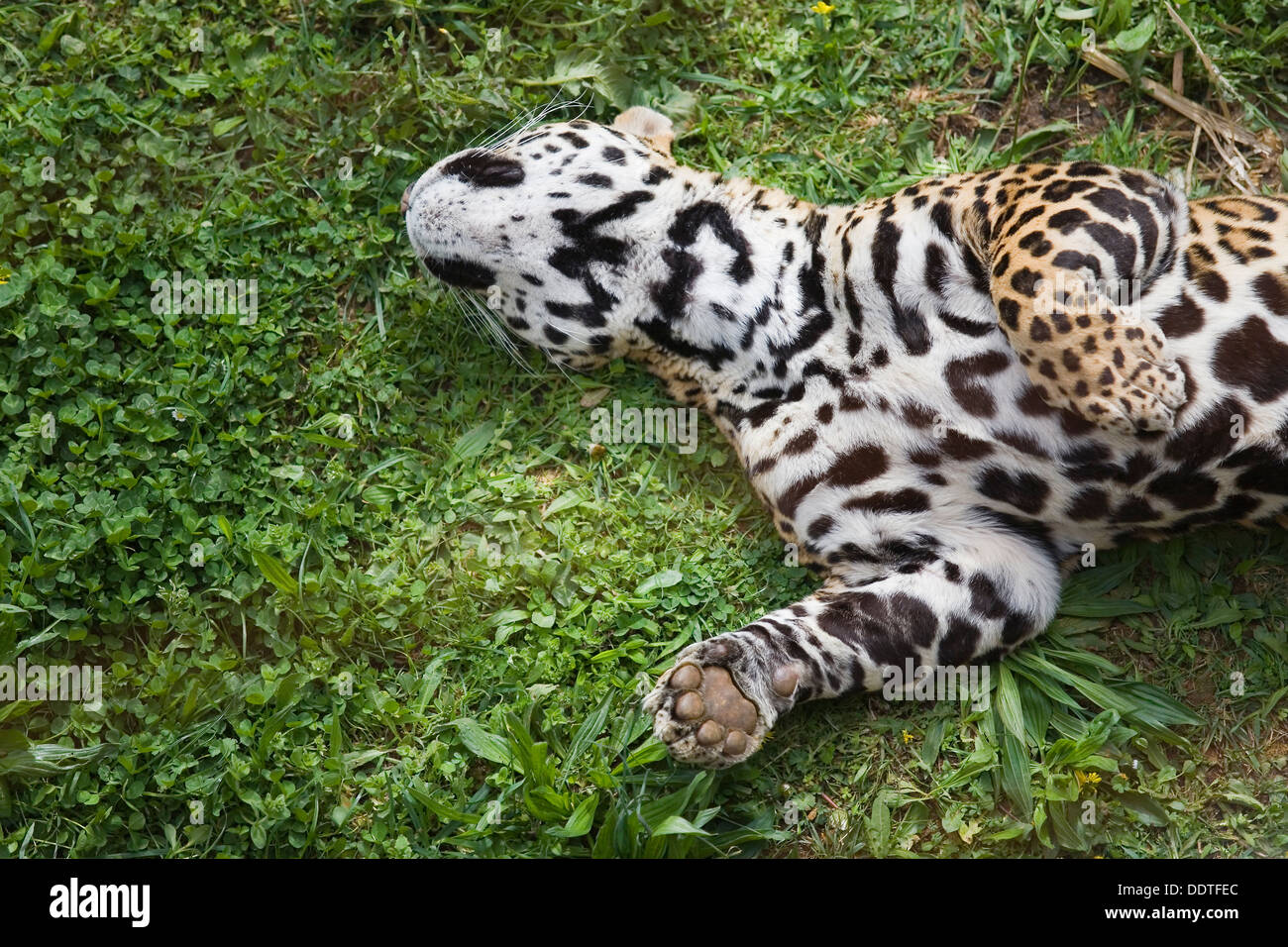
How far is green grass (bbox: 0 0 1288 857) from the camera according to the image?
183 inches

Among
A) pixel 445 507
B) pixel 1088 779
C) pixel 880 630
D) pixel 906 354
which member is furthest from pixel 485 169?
pixel 1088 779

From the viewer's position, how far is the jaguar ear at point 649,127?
537cm

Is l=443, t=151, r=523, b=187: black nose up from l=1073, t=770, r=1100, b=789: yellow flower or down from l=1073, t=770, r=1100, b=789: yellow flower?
up

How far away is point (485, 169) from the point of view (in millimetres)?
5105

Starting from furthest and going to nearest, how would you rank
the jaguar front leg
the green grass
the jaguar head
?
the jaguar head, the green grass, the jaguar front leg

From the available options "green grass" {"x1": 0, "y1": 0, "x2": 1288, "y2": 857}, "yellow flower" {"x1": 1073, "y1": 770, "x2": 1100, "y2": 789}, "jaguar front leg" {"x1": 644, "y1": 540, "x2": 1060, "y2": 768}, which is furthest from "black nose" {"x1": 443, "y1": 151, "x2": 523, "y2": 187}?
"yellow flower" {"x1": 1073, "y1": 770, "x2": 1100, "y2": 789}

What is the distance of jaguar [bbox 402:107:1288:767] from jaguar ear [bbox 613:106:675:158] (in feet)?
0.25

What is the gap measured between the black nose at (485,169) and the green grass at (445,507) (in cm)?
58

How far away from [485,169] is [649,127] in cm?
85

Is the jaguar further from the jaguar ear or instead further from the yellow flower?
the yellow flower

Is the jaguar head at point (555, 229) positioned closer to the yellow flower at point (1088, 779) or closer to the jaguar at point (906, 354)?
the jaguar at point (906, 354)

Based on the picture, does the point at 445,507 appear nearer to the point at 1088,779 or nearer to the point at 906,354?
the point at 906,354

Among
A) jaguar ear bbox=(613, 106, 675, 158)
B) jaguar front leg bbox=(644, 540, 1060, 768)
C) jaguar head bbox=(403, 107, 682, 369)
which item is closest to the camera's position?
jaguar front leg bbox=(644, 540, 1060, 768)
